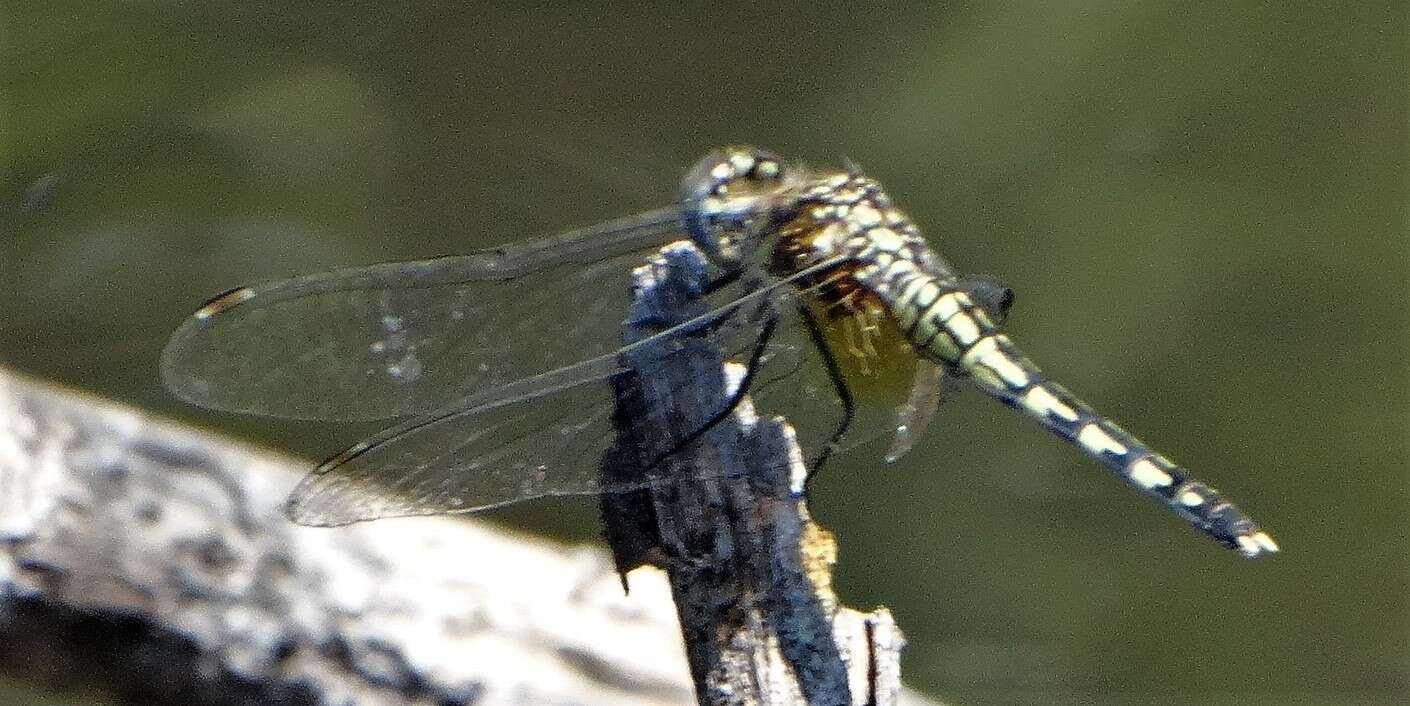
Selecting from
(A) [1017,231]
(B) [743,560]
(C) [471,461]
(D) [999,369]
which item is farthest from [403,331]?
(A) [1017,231]

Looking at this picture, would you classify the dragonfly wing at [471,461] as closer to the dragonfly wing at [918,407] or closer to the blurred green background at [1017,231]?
the dragonfly wing at [918,407]

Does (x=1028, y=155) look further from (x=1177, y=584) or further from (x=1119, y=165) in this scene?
(x=1177, y=584)

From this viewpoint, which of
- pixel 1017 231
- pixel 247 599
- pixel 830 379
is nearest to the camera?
pixel 830 379

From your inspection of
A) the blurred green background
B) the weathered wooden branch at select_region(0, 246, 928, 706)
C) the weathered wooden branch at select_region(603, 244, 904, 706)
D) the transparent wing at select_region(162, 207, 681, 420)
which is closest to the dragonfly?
the transparent wing at select_region(162, 207, 681, 420)

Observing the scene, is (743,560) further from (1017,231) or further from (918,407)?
(1017,231)

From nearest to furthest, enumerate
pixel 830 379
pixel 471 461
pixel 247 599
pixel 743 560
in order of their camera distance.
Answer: pixel 743 560
pixel 471 461
pixel 830 379
pixel 247 599

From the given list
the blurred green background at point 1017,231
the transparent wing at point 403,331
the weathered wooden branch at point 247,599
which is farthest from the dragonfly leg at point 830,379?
the blurred green background at point 1017,231
